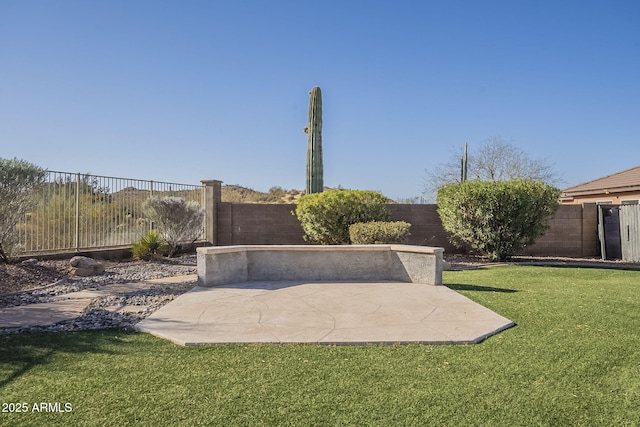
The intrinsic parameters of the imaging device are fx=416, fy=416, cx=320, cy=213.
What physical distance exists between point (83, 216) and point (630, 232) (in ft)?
51.1

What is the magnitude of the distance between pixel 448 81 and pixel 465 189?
264 inches

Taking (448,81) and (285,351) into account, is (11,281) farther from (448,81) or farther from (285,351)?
Answer: (448,81)

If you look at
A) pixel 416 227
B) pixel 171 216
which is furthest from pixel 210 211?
pixel 416 227

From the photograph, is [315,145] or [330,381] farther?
[315,145]

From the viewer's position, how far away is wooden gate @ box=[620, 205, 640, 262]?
12.5 metres

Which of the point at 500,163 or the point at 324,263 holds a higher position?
the point at 500,163

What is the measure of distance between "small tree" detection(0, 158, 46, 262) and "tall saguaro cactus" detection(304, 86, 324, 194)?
888cm

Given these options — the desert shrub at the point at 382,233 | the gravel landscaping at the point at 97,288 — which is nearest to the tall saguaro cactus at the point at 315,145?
the desert shrub at the point at 382,233

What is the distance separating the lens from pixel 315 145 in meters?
15.7

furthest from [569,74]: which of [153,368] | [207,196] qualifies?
[153,368]

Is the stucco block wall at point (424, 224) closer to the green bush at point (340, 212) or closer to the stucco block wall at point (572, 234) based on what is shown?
the green bush at point (340, 212)

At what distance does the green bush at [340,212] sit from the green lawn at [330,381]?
7.73 meters

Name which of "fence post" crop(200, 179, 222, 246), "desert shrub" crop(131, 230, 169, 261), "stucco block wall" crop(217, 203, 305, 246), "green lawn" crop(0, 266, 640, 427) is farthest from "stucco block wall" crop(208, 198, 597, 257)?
"green lawn" crop(0, 266, 640, 427)

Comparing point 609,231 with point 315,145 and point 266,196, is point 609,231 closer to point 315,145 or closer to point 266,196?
point 315,145
